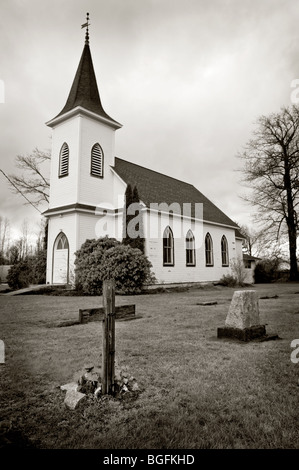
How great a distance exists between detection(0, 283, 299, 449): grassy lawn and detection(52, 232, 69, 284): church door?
508 inches

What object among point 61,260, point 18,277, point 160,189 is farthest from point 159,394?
point 160,189

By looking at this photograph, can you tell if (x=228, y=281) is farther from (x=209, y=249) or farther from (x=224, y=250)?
(x=224, y=250)

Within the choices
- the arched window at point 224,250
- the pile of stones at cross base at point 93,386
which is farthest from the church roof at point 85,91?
the pile of stones at cross base at point 93,386

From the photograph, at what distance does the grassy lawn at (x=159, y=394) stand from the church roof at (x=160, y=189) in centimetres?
1496

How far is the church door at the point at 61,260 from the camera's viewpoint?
19891mm

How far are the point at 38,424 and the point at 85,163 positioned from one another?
18.9m

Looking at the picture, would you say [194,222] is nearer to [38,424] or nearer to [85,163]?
[85,163]

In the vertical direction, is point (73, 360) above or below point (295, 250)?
below

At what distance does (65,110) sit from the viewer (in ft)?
70.3

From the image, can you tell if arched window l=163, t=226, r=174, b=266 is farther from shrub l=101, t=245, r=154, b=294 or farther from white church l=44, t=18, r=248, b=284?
shrub l=101, t=245, r=154, b=294

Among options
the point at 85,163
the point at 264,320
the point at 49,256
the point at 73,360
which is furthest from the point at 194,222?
the point at 73,360

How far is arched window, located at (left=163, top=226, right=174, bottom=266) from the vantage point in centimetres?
2191
